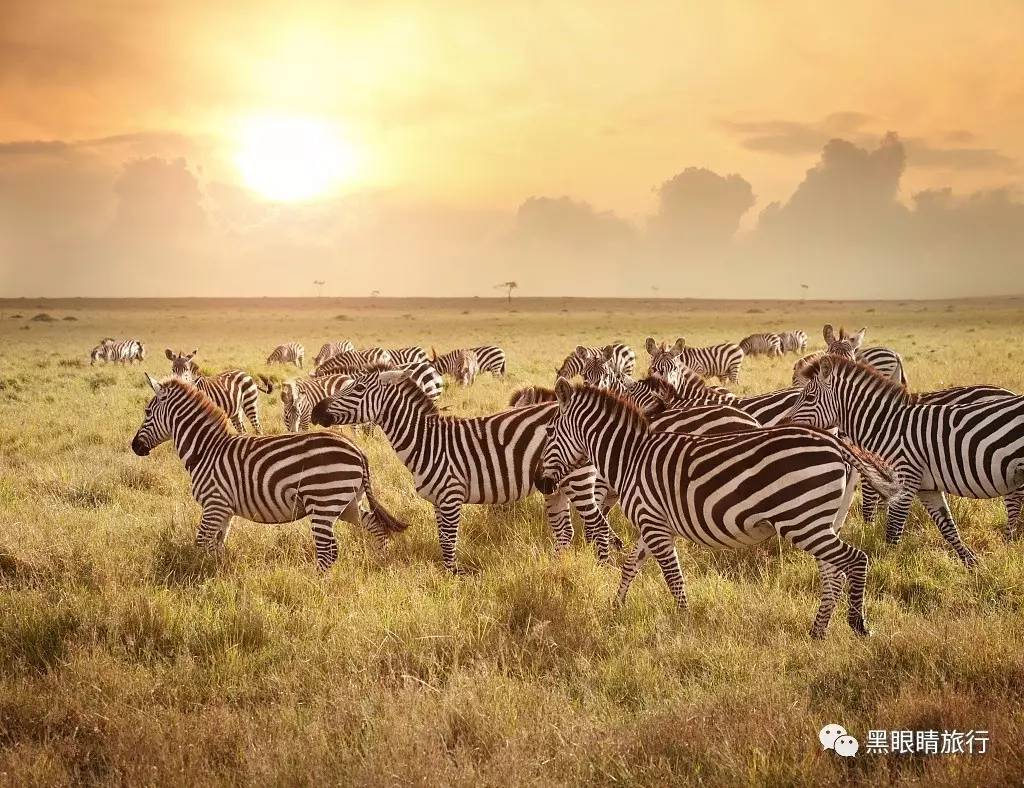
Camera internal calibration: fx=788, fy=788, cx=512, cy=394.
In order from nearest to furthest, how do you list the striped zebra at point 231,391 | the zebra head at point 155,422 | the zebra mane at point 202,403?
the zebra mane at point 202,403, the zebra head at point 155,422, the striped zebra at point 231,391

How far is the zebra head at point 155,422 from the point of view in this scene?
9.30 m

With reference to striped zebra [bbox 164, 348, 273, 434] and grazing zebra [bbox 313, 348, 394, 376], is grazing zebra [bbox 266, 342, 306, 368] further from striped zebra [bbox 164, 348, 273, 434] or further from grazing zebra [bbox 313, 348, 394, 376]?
striped zebra [bbox 164, 348, 273, 434]

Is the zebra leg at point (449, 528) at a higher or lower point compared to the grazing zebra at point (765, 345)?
lower

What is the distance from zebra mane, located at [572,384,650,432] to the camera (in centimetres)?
745

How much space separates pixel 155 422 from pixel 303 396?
737 centimetres

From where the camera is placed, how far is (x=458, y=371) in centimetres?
2505

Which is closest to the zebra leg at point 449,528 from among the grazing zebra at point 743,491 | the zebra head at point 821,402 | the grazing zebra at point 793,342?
the grazing zebra at point 743,491

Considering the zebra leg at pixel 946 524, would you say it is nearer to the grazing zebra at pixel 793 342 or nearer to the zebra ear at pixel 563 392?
the zebra ear at pixel 563 392

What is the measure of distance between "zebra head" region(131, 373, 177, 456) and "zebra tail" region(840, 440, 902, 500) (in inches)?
288

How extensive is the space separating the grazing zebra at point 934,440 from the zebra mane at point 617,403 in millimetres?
2764

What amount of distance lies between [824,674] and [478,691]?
93.0 inches

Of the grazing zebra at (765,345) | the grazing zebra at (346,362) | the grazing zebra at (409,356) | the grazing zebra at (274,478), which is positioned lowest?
the grazing zebra at (274,478)

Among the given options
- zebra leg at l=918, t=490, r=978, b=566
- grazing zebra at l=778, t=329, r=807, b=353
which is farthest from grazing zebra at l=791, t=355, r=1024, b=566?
grazing zebra at l=778, t=329, r=807, b=353

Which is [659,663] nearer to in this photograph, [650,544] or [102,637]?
[650,544]
